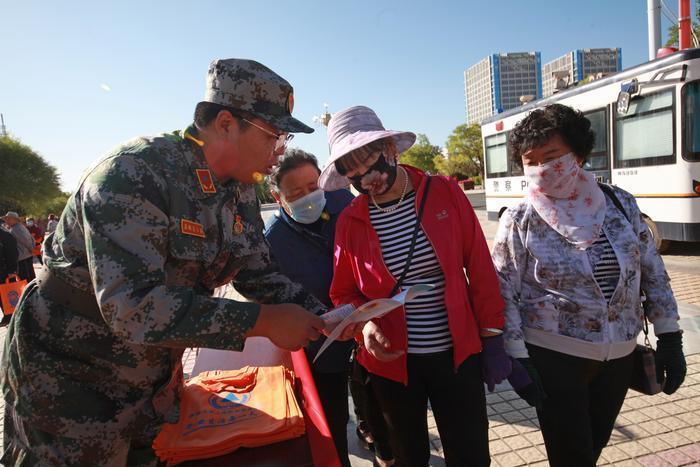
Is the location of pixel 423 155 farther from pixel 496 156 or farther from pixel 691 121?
pixel 691 121

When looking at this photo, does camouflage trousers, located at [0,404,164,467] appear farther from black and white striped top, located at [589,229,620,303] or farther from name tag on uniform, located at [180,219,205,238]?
black and white striped top, located at [589,229,620,303]

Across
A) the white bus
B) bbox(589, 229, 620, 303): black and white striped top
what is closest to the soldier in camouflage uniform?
bbox(589, 229, 620, 303): black and white striped top

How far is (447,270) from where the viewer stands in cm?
184

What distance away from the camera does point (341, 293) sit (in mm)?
2086

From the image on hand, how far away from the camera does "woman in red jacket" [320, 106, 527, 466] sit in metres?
1.84

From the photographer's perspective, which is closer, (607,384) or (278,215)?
(607,384)

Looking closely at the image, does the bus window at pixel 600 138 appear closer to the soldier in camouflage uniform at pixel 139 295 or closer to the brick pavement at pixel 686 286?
the brick pavement at pixel 686 286

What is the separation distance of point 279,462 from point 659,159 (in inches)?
335

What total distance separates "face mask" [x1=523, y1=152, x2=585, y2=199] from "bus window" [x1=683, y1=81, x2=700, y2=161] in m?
6.81

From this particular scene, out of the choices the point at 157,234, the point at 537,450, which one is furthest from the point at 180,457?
the point at 537,450

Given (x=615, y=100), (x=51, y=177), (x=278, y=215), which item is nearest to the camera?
(x=278, y=215)

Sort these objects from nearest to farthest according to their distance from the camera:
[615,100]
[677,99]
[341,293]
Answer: [341,293] → [677,99] → [615,100]

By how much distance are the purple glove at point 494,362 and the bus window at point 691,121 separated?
7.30 meters

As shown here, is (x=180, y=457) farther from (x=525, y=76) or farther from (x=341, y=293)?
(x=525, y=76)
